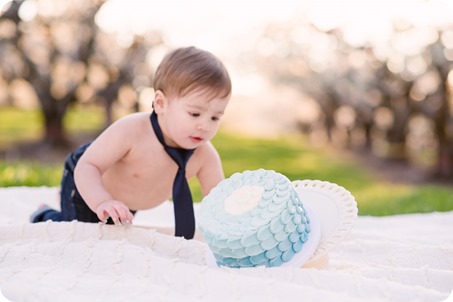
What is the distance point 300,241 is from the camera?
65.7 inches

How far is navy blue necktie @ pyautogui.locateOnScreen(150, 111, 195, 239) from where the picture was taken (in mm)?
2170

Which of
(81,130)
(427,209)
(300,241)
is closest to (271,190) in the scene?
(300,241)

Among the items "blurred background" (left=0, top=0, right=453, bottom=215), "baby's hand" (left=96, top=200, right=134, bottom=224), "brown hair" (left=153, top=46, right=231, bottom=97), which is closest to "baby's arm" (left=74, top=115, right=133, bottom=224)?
"baby's hand" (left=96, top=200, right=134, bottom=224)

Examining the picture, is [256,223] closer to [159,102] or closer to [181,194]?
[181,194]

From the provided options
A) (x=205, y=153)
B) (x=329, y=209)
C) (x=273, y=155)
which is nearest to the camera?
(x=329, y=209)

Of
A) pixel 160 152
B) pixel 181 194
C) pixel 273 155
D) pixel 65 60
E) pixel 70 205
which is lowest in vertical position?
pixel 273 155

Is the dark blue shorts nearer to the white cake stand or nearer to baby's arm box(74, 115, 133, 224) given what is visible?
baby's arm box(74, 115, 133, 224)

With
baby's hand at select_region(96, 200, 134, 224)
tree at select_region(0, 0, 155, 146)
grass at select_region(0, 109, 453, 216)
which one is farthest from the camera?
grass at select_region(0, 109, 453, 216)

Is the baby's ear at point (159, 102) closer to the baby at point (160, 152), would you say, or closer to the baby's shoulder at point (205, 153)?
the baby at point (160, 152)

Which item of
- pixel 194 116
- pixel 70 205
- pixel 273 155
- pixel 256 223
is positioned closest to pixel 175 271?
pixel 256 223

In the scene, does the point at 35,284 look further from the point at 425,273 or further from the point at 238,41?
the point at 238,41

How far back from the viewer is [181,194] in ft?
7.20

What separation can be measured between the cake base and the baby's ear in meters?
0.61

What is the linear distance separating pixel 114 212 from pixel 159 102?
0.48 meters
